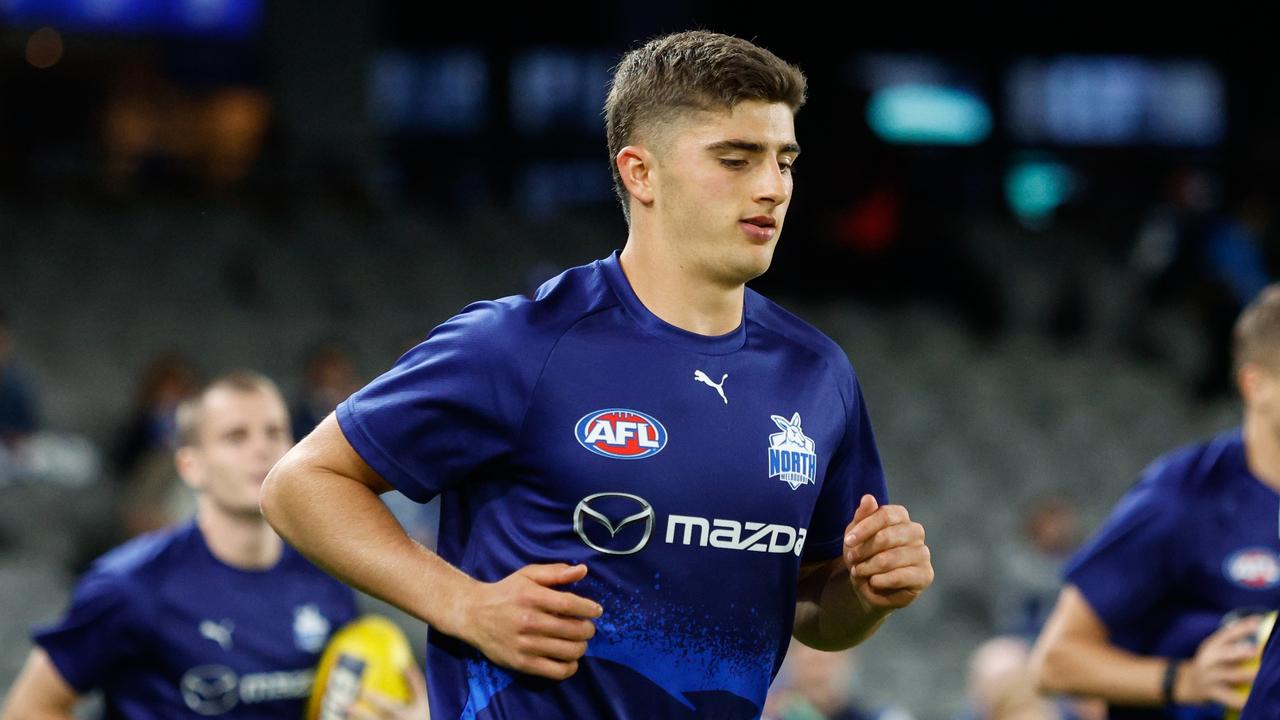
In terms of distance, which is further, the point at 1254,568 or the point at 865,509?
the point at 1254,568

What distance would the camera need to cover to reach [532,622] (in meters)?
2.67

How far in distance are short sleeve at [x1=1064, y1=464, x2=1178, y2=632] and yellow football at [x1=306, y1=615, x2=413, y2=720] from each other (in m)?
1.83

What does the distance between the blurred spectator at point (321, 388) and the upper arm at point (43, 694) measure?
15.2 feet

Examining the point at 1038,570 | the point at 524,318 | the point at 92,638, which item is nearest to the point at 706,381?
the point at 524,318

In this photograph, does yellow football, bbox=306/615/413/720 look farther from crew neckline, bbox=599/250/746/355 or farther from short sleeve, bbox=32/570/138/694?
crew neckline, bbox=599/250/746/355

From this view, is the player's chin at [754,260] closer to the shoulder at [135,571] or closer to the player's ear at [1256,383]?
the player's ear at [1256,383]

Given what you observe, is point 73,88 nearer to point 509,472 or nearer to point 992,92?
point 992,92

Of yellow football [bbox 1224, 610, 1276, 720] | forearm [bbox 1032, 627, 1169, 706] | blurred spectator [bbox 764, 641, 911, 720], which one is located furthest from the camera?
blurred spectator [bbox 764, 641, 911, 720]

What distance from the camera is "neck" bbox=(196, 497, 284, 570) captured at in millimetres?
4902

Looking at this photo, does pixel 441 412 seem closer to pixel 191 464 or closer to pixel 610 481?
pixel 610 481

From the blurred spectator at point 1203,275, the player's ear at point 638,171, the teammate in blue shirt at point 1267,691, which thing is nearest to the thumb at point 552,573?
the player's ear at point 638,171

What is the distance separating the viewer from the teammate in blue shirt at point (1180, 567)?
4324 millimetres

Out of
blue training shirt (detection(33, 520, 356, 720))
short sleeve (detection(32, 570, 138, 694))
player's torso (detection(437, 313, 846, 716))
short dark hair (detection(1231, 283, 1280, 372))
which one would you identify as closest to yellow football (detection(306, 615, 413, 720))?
blue training shirt (detection(33, 520, 356, 720))

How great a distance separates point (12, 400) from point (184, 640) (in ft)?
17.1
